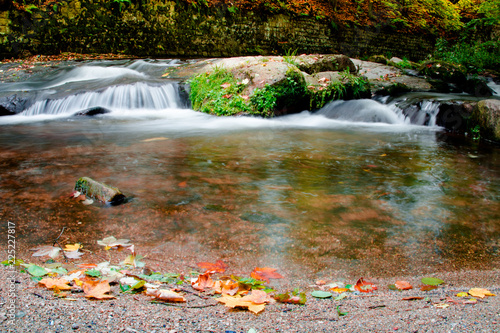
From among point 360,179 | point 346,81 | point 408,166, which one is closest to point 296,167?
point 360,179

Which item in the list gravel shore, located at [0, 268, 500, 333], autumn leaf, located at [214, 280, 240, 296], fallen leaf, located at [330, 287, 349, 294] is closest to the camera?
gravel shore, located at [0, 268, 500, 333]

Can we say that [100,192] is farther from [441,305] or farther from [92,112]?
[92,112]

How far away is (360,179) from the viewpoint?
155 inches

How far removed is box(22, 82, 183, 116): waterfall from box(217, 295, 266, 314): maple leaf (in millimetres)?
8197

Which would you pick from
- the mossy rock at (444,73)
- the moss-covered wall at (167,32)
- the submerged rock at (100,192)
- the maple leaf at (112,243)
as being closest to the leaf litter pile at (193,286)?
the maple leaf at (112,243)

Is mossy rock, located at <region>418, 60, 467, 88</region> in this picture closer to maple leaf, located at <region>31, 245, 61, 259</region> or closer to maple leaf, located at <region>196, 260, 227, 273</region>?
maple leaf, located at <region>196, 260, 227, 273</region>

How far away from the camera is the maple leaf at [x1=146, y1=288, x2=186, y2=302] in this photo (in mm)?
1632

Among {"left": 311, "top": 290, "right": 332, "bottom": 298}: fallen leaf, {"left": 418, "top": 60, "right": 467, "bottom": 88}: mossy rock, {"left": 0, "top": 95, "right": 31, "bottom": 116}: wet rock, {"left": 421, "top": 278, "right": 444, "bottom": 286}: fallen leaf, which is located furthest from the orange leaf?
{"left": 418, "top": 60, "right": 467, "bottom": 88}: mossy rock

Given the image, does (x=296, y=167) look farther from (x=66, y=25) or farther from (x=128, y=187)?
(x=66, y=25)

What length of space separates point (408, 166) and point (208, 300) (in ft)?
12.2

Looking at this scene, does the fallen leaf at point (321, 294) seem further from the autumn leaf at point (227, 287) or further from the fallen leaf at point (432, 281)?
the fallen leaf at point (432, 281)

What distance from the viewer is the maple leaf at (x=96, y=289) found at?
62.6 inches

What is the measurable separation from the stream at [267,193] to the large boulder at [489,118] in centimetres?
37

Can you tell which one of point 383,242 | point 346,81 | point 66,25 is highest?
point 66,25
